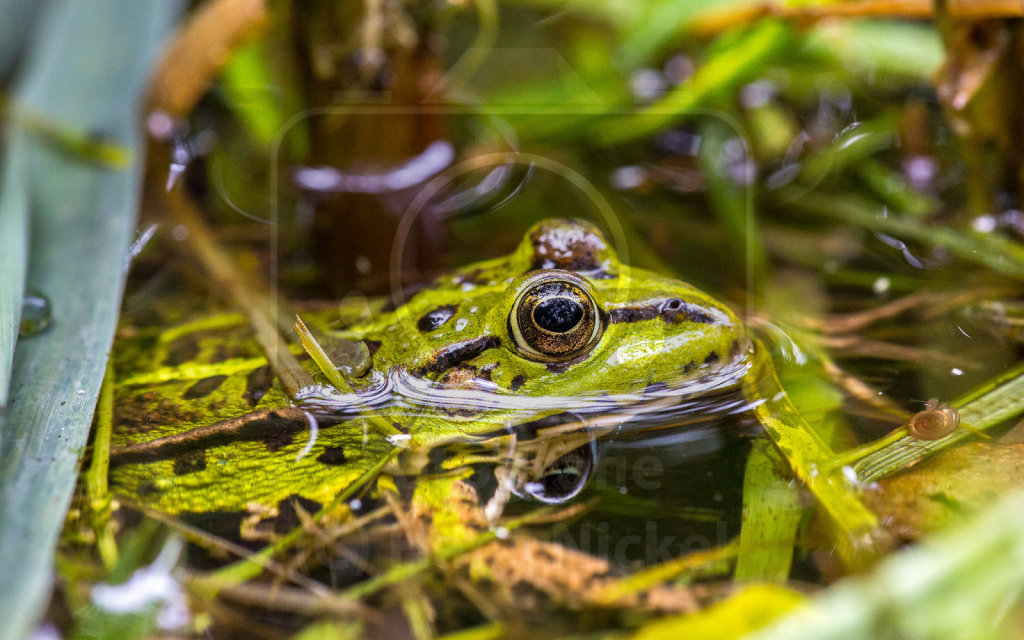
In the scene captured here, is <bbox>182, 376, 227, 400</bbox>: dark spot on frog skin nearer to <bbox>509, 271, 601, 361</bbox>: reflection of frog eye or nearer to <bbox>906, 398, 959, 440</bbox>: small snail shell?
<bbox>509, 271, 601, 361</bbox>: reflection of frog eye

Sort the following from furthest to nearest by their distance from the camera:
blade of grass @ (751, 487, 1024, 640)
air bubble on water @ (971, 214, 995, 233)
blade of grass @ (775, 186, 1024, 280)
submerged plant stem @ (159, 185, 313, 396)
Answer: air bubble on water @ (971, 214, 995, 233) < blade of grass @ (775, 186, 1024, 280) < submerged plant stem @ (159, 185, 313, 396) < blade of grass @ (751, 487, 1024, 640)

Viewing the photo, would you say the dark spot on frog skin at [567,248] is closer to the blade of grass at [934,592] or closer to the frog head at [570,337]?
the frog head at [570,337]

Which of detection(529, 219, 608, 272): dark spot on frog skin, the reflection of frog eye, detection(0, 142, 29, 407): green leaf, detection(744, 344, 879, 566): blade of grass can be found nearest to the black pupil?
the reflection of frog eye

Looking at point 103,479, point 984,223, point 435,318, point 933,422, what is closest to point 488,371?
point 435,318

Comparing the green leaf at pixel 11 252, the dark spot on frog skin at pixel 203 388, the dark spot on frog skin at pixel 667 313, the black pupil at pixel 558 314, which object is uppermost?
the green leaf at pixel 11 252

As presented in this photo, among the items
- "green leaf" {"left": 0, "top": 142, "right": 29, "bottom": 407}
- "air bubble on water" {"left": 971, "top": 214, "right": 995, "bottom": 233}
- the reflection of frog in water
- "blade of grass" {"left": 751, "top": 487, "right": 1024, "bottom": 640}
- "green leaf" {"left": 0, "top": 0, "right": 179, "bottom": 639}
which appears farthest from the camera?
"air bubble on water" {"left": 971, "top": 214, "right": 995, "bottom": 233}

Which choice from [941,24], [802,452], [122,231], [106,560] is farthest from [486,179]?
[106,560]

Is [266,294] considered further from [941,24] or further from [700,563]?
[941,24]

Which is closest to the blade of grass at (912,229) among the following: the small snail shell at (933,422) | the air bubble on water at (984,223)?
the air bubble on water at (984,223)

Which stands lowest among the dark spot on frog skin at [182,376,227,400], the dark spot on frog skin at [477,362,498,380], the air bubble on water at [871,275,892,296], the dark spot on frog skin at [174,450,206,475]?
the air bubble on water at [871,275,892,296]
